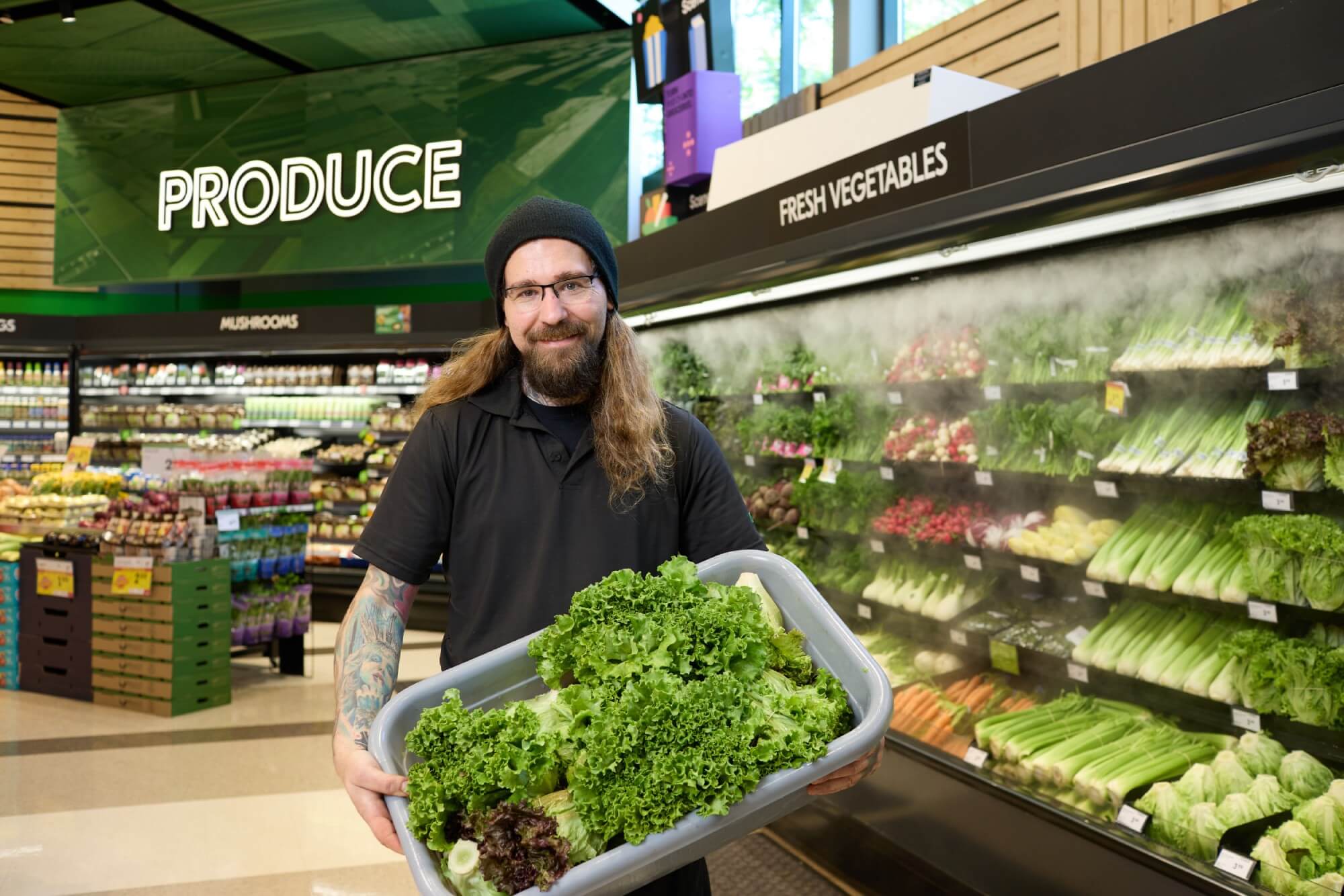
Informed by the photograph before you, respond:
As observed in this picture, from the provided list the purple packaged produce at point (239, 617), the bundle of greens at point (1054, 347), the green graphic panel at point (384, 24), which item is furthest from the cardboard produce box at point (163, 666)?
the green graphic panel at point (384, 24)

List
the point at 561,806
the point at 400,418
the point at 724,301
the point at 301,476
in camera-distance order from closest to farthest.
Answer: the point at 561,806
the point at 724,301
the point at 301,476
the point at 400,418

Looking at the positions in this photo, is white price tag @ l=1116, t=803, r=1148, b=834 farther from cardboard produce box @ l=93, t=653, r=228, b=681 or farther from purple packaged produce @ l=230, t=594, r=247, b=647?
purple packaged produce @ l=230, t=594, r=247, b=647

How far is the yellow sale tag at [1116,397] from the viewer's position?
131 inches

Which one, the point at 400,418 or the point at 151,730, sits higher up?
the point at 400,418

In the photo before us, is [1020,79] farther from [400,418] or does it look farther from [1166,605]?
[400,418]

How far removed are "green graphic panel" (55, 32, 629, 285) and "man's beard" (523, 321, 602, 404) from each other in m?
7.29

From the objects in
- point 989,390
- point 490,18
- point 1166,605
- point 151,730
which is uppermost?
point 490,18

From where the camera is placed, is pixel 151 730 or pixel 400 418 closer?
pixel 151 730

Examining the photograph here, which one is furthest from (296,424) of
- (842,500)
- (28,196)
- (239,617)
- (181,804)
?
(842,500)

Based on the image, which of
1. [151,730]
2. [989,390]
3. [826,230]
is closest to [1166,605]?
[989,390]

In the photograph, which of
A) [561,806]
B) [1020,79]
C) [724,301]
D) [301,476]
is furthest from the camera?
[301,476]

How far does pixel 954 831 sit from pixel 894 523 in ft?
4.45

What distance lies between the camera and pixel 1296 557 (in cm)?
274

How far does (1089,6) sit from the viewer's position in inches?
148
